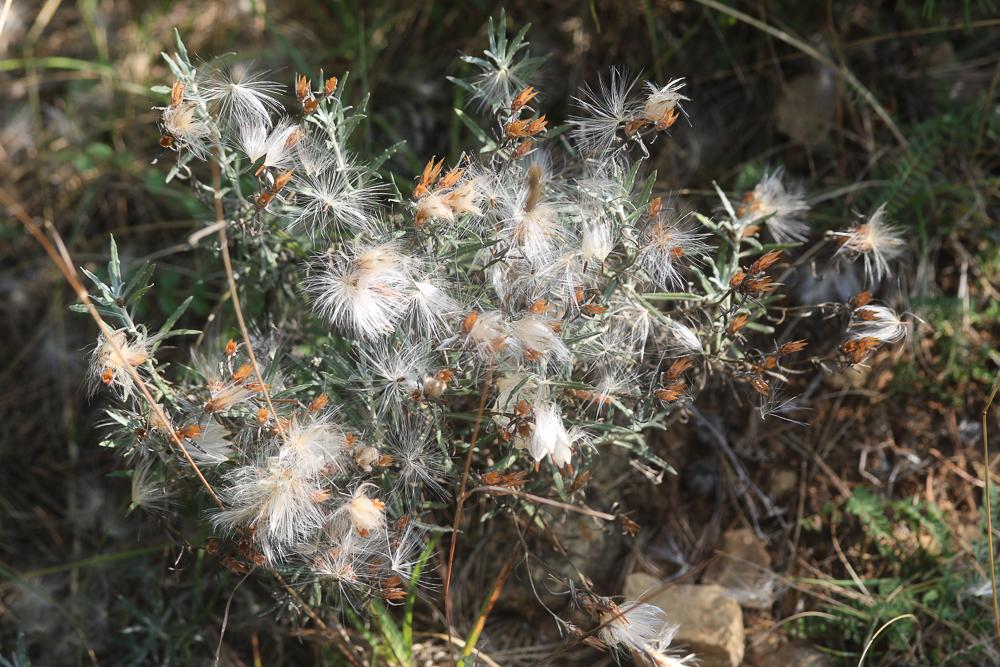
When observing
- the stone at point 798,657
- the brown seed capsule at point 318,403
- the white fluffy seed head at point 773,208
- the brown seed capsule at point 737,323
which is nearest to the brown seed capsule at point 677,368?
the brown seed capsule at point 737,323

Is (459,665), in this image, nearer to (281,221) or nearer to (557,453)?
(557,453)

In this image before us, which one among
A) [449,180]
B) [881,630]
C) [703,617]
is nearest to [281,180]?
[449,180]

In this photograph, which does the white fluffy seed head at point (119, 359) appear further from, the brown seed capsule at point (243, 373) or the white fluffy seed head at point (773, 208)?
the white fluffy seed head at point (773, 208)

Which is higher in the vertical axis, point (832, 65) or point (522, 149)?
point (522, 149)

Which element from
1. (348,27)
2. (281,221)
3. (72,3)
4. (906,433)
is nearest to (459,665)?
(281,221)

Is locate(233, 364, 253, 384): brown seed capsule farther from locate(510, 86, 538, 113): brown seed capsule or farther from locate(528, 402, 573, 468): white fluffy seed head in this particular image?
locate(510, 86, 538, 113): brown seed capsule

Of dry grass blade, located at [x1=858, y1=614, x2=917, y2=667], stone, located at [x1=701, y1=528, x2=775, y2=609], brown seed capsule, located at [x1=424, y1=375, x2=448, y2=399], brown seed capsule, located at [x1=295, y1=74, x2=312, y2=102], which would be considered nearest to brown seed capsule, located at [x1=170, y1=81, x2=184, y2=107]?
brown seed capsule, located at [x1=295, y1=74, x2=312, y2=102]

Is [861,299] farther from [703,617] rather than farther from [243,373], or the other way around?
[243,373]
